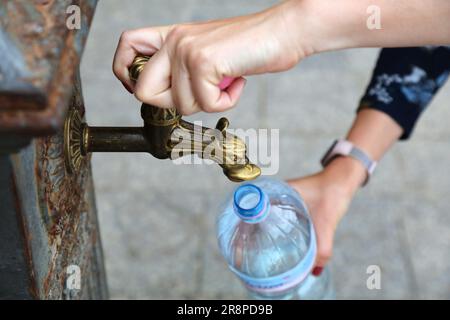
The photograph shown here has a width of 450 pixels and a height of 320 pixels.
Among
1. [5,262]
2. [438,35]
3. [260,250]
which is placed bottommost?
[260,250]

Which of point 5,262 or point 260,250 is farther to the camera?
point 260,250

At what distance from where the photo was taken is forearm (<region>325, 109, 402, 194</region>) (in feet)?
4.99

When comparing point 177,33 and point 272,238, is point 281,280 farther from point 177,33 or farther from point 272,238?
point 177,33

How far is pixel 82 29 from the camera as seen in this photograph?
0.72m

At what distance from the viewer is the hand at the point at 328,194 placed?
139 centimetres

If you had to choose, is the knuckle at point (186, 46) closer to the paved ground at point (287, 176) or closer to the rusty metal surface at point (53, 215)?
the rusty metal surface at point (53, 215)

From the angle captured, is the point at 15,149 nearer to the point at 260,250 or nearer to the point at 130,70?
the point at 130,70

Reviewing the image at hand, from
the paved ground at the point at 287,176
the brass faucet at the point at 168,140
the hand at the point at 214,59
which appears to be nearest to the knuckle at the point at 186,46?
the hand at the point at 214,59

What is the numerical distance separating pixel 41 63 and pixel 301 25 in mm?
353

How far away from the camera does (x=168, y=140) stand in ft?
3.01

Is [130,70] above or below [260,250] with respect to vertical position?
above

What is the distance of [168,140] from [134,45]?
0.48 feet

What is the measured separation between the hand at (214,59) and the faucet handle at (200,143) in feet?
0.29

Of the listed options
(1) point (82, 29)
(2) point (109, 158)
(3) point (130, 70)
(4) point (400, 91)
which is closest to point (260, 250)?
(4) point (400, 91)
